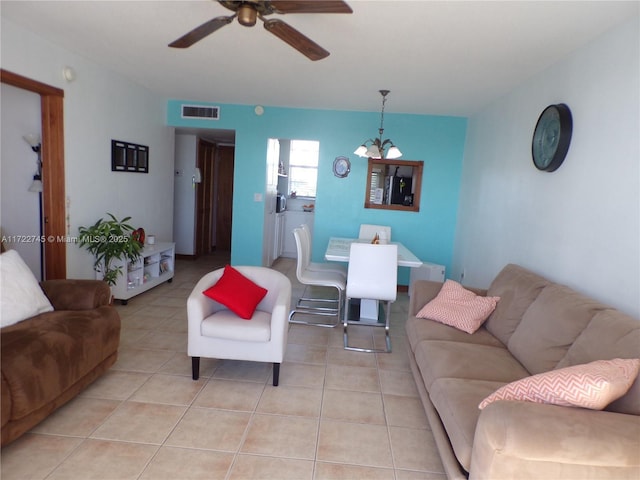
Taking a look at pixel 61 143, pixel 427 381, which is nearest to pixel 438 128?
pixel 427 381

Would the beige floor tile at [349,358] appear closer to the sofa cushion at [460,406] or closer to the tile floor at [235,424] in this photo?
the tile floor at [235,424]

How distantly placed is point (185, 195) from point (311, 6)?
204 inches

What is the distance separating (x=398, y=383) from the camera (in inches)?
112

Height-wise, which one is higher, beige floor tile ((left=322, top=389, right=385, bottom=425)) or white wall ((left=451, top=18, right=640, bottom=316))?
white wall ((left=451, top=18, right=640, bottom=316))

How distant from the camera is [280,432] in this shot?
7.23 feet

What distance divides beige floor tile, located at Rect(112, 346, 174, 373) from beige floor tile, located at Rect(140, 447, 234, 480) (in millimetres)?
970

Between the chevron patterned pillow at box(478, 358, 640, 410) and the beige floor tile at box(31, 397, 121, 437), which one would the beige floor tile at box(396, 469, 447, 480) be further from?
the beige floor tile at box(31, 397, 121, 437)

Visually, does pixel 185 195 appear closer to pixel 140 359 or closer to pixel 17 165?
pixel 17 165

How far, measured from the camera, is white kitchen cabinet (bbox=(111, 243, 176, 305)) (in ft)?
13.4

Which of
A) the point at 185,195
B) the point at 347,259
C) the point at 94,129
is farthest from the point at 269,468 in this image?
the point at 185,195

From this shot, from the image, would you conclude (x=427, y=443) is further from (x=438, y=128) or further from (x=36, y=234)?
(x=438, y=128)

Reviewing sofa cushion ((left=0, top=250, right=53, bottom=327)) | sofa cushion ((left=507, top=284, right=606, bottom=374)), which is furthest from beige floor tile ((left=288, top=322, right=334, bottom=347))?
sofa cushion ((left=0, top=250, right=53, bottom=327))

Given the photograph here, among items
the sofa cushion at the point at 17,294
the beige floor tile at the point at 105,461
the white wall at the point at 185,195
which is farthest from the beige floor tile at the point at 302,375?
the white wall at the point at 185,195

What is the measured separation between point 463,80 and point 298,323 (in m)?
2.79
